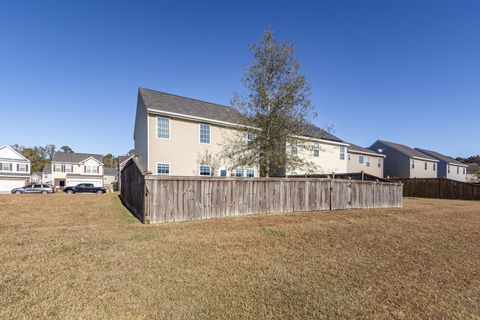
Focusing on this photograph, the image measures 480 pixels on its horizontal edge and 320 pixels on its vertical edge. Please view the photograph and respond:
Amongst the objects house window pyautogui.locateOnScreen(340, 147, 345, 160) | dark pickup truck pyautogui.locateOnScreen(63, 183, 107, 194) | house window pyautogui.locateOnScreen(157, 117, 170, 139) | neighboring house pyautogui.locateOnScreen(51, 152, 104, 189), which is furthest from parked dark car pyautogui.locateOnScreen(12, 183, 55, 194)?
house window pyautogui.locateOnScreen(340, 147, 345, 160)

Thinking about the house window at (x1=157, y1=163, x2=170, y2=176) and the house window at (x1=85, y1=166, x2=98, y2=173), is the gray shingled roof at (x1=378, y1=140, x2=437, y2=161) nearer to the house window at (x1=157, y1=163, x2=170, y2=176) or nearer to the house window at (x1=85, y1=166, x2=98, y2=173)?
the house window at (x1=157, y1=163, x2=170, y2=176)

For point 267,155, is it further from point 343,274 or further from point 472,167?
point 472,167

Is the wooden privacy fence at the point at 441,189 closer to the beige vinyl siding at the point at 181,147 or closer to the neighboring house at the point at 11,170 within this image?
the beige vinyl siding at the point at 181,147

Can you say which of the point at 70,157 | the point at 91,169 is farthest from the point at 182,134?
the point at 70,157

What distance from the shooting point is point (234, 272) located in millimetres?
4020

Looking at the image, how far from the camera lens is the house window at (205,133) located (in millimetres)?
17172

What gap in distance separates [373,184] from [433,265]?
888 cm

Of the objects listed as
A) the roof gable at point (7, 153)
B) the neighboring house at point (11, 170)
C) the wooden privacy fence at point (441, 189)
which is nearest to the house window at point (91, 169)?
the neighboring house at point (11, 170)

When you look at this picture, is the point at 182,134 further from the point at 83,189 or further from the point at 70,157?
the point at 70,157

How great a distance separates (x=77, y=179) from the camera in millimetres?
41688

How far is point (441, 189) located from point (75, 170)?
5257 cm

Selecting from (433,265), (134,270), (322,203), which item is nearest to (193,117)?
(322,203)

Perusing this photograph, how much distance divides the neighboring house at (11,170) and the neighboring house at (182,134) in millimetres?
35809

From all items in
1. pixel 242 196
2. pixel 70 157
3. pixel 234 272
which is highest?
pixel 70 157
